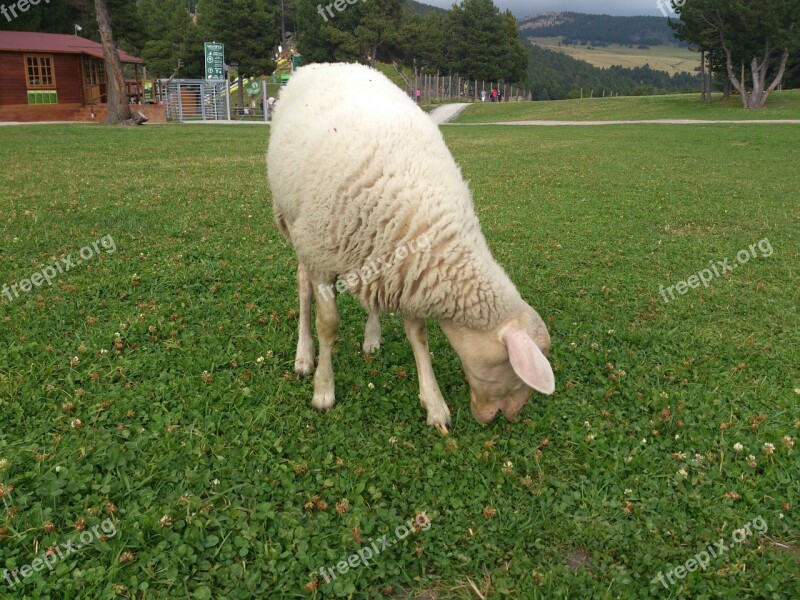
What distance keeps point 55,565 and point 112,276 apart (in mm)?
3700

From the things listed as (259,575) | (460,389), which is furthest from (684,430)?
(259,575)

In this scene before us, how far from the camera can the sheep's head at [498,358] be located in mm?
3459

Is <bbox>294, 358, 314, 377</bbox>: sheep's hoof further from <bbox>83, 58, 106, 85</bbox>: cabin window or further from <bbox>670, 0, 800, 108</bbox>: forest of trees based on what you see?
<bbox>83, 58, 106, 85</bbox>: cabin window

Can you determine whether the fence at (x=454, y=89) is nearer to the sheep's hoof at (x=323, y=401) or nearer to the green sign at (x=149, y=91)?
the green sign at (x=149, y=91)

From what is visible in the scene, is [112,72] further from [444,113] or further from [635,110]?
[635,110]

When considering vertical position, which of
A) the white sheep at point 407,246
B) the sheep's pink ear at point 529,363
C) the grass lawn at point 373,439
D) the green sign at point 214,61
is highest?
the green sign at point 214,61

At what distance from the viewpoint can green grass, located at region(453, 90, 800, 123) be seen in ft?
109

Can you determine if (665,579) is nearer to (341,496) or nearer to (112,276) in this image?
(341,496)

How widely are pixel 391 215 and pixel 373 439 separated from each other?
1352 millimetres

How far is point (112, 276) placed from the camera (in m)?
5.73

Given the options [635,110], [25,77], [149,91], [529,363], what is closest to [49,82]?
[25,77]

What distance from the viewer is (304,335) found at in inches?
178

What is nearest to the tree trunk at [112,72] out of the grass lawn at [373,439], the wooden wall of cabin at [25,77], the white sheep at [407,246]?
the wooden wall of cabin at [25,77]

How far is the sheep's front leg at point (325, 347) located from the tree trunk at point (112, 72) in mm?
26855
